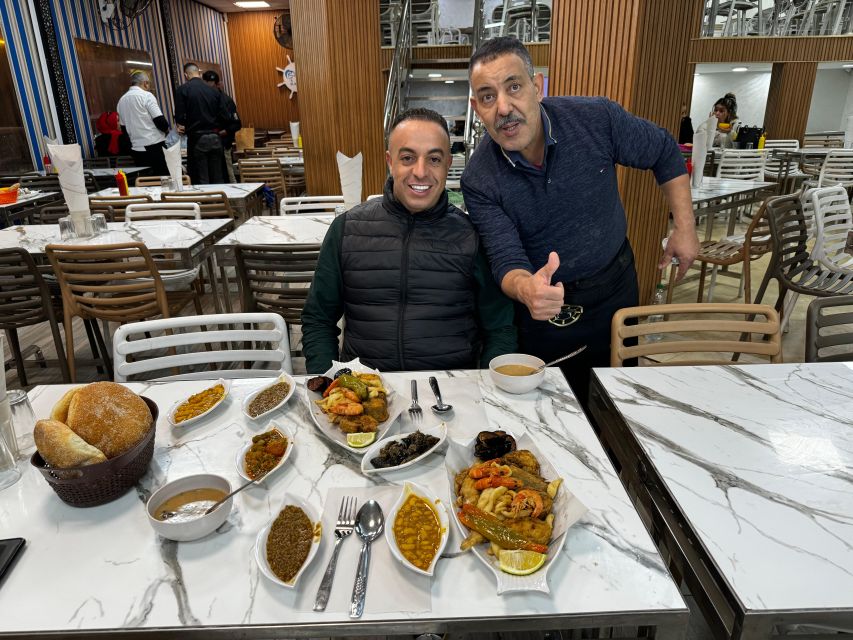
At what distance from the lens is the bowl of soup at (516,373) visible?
150cm

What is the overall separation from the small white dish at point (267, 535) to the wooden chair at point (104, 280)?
7.18ft

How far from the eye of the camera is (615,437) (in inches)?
59.1

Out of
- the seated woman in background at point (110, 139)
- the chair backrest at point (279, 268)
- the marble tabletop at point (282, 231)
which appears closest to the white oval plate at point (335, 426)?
the chair backrest at point (279, 268)

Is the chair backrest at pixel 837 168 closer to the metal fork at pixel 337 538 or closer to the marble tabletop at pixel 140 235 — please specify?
the marble tabletop at pixel 140 235

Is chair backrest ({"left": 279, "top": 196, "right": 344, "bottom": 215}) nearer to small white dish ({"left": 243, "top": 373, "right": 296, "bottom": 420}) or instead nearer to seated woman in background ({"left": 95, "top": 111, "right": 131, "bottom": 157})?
small white dish ({"left": 243, "top": 373, "right": 296, "bottom": 420})

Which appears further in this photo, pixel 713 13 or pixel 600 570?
pixel 713 13

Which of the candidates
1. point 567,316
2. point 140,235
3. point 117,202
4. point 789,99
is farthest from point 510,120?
point 789,99

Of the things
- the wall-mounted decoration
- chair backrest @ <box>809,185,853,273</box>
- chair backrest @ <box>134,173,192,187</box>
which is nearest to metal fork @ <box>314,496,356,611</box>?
chair backrest @ <box>809,185,853,273</box>

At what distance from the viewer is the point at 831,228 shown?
3682mm

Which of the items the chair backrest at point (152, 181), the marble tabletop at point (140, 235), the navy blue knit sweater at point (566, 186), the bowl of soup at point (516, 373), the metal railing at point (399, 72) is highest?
the metal railing at point (399, 72)

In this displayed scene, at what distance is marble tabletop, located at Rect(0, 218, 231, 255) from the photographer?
320 centimetres

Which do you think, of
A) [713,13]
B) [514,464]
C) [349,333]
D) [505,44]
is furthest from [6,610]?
[713,13]

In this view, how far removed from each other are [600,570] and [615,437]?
1.95 feet

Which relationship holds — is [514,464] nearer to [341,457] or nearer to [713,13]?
[341,457]
